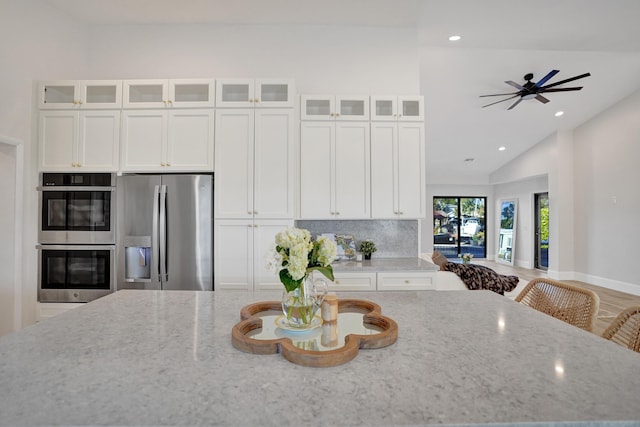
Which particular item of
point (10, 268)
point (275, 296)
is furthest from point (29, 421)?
point (10, 268)

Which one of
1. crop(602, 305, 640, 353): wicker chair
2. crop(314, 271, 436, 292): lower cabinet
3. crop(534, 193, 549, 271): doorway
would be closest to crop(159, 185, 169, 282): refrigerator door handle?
crop(314, 271, 436, 292): lower cabinet

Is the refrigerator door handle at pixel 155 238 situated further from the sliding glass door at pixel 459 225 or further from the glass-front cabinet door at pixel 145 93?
the sliding glass door at pixel 459 225

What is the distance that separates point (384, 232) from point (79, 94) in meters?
3.22

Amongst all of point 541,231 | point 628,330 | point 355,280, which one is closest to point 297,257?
point 628,330

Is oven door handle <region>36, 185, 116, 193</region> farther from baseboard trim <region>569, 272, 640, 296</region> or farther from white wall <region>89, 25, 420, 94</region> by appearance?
baseboard trim <region>569, 272, 640, 296</region>

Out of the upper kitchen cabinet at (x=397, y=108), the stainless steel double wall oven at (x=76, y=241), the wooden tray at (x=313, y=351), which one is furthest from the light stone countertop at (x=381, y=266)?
the stainless steel double wall oven at (x=76, y=241)

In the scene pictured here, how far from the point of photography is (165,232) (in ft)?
9.52

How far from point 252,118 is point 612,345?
280cm

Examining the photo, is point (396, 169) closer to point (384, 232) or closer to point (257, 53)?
point (384, 232)

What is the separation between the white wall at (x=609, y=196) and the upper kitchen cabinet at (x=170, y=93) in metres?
6.72

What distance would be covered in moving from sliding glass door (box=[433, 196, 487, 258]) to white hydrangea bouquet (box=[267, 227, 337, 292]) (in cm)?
936

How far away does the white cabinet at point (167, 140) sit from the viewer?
2.99m

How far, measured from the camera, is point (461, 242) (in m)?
10.1

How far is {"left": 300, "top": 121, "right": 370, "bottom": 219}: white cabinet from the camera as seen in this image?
3.20 metres
